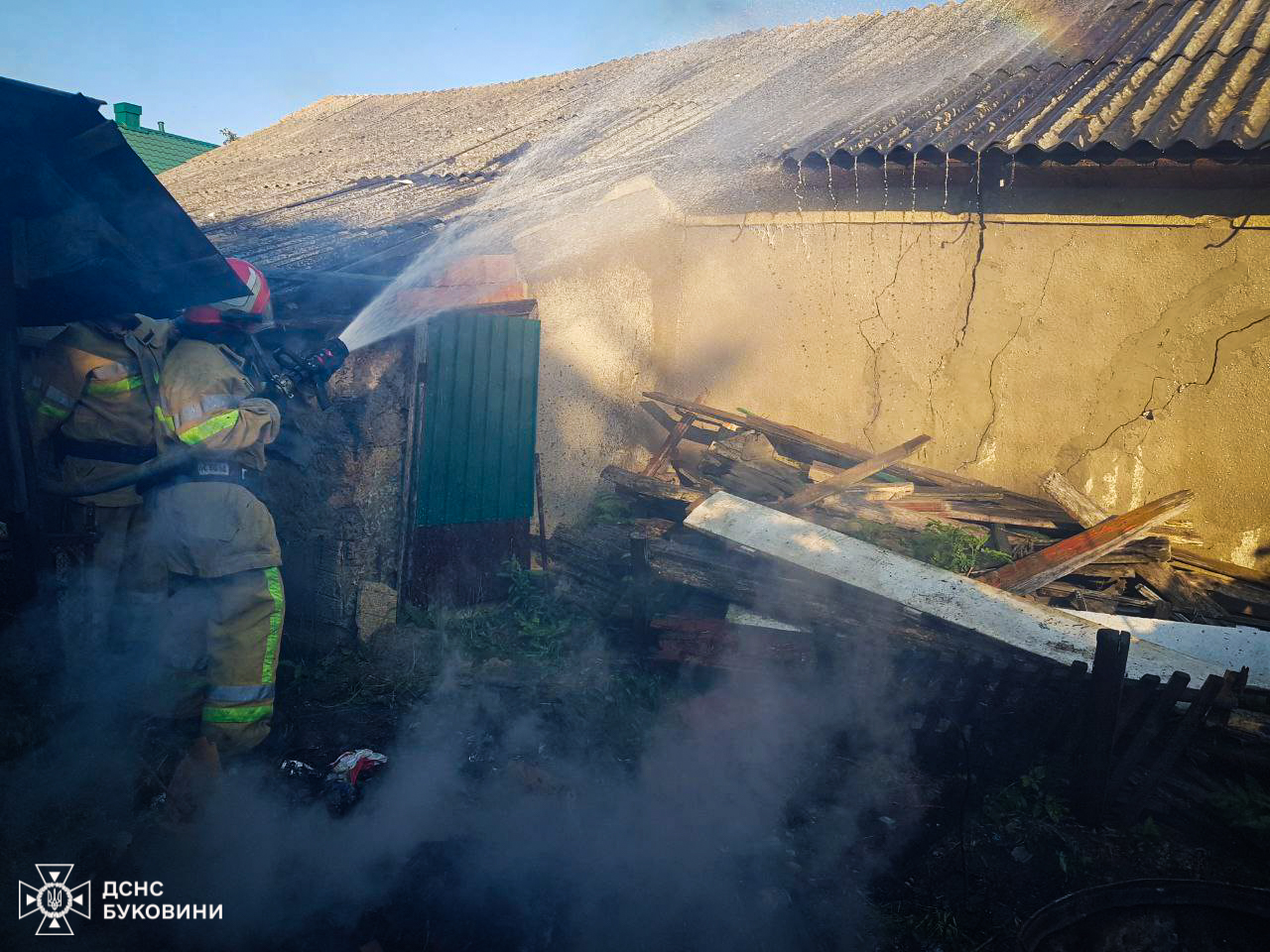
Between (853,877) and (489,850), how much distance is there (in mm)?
1756

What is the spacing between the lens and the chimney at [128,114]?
69.3 feet

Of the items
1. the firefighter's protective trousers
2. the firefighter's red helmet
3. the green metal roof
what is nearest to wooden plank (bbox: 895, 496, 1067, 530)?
the firefighter's protective trousers

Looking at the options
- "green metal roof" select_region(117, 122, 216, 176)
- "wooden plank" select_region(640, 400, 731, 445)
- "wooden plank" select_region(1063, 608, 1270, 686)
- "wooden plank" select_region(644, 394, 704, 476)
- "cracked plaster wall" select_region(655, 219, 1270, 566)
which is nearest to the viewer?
"wooden plank" select_region(1063, 608, 1270, 686)

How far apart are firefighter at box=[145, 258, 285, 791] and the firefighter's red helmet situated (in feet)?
0.04

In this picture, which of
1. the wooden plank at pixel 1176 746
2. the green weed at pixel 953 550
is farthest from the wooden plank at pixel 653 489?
the wooden plank at pixel 1176 746

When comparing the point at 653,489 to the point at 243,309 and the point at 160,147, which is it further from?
the point at 160,147

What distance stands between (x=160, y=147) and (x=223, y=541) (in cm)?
2212

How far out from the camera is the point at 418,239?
6.94 m

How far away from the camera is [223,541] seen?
406 cm

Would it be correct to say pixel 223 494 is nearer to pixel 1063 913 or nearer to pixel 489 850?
pixel 489 850

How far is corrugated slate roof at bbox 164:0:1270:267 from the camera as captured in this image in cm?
647

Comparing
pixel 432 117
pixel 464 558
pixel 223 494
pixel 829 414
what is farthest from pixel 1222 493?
pixel 432 117

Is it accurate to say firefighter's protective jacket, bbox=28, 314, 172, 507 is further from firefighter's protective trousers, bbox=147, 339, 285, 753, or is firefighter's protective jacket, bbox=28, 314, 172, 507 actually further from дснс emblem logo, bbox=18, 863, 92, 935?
дснс emblem logo, bbox=18, 863, 92, 935

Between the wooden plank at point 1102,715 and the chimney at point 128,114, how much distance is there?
1014 inches
